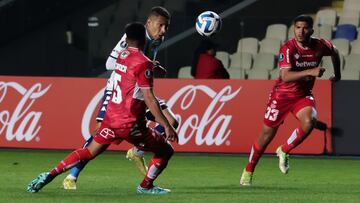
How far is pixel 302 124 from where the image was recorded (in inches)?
598

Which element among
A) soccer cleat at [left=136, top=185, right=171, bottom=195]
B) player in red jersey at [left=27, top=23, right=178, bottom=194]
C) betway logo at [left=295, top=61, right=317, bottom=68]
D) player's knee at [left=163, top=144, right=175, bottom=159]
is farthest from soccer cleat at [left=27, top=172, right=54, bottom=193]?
betway logo at [left=295, top=61, right=317, bottom=68]

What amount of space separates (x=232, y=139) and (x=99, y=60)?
5022mm

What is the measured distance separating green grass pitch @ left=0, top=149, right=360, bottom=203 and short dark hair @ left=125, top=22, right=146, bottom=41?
1689 millimetres

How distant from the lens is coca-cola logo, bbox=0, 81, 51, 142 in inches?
819

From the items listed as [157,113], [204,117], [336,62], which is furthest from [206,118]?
[157,113]

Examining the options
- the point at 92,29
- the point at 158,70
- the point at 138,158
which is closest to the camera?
the point at 158,70

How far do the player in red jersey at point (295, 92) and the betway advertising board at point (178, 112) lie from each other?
5053mm

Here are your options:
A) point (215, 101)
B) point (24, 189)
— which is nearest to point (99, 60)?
point (215, 101)

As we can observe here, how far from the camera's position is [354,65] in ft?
78.5

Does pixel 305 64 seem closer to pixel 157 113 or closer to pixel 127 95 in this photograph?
pixel 127 95

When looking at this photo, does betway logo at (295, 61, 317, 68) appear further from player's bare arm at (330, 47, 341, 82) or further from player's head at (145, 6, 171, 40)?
player's head at (145, 6, 171, 40)

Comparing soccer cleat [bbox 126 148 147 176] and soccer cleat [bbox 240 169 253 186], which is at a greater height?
soccer cleat [bbox 126 148 147 176]

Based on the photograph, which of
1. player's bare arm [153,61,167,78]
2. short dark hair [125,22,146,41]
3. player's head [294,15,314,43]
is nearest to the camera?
short dark hair [125,22,146,41]

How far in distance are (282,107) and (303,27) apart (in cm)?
108
